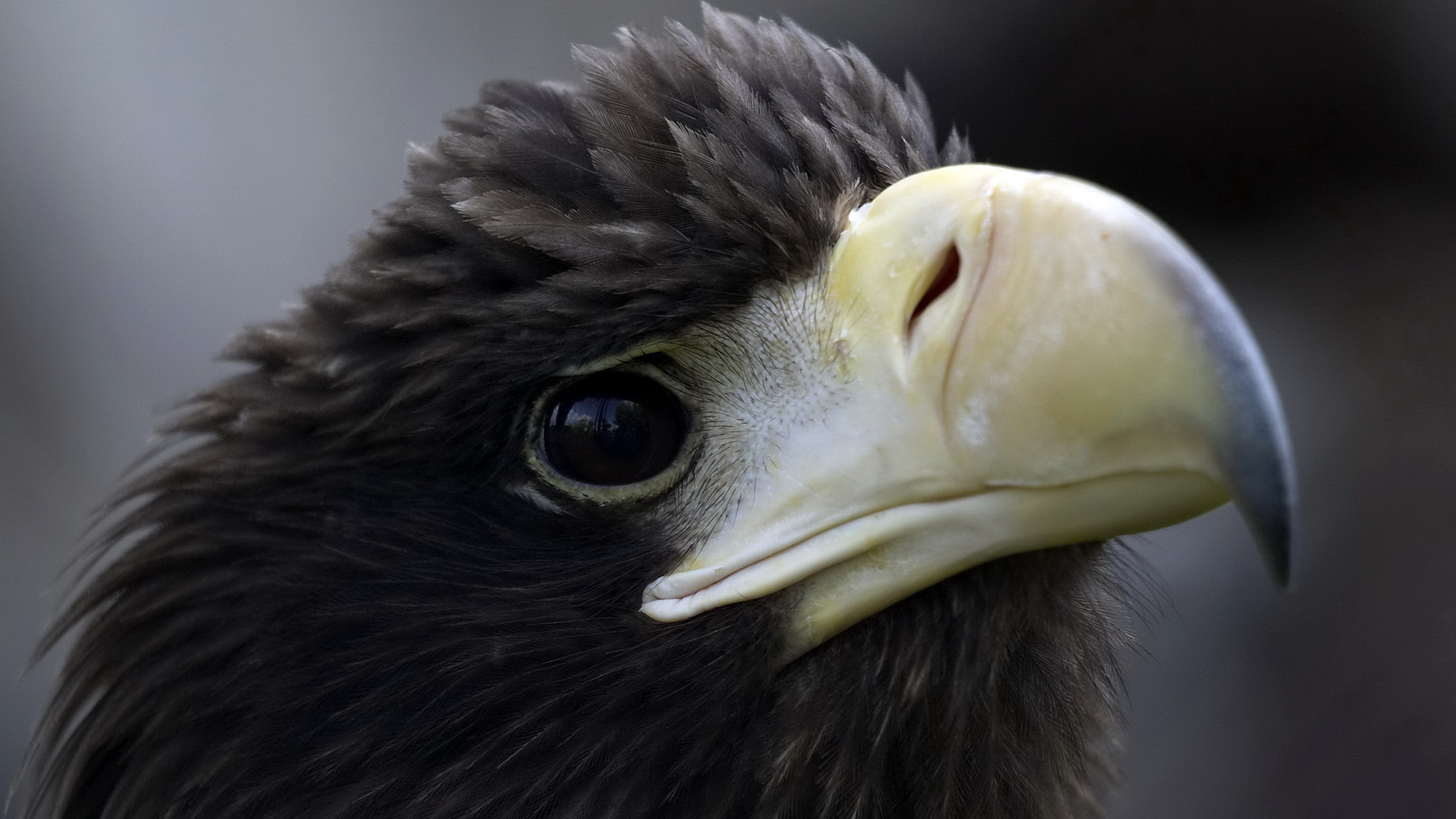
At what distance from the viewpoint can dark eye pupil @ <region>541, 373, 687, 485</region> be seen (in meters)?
1.52

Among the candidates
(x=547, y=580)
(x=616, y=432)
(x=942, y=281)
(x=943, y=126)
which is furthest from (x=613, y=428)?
(x=943, y=126)

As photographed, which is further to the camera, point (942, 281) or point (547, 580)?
point (547, 580)

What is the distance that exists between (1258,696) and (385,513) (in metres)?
3.29

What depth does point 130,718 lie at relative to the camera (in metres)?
1.67

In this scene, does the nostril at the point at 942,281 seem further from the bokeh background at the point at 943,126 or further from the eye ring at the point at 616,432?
the bokeh background at the point at 943,126

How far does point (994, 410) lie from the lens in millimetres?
1240

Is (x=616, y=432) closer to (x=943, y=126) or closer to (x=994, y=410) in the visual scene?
(x=994, y=410)

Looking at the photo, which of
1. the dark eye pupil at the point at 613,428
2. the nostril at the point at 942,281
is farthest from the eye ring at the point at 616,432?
the nostril at the point at 942,281

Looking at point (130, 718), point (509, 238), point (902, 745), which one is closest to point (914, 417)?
point (902, 745)

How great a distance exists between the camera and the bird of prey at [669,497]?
1308mm

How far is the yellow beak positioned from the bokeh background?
10.8ft

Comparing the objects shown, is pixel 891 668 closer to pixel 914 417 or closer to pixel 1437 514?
pixel 914 417

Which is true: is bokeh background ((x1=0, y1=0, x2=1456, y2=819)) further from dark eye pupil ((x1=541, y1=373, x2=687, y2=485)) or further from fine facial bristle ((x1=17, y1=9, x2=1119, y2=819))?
dark eye pupil ((x1=541, y1=373, x2=687, y2=485))

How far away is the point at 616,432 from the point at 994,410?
46 cm
